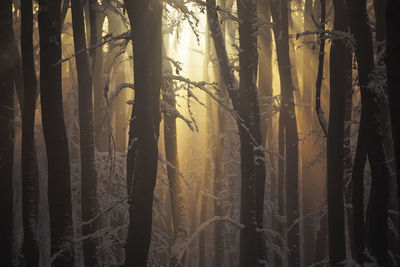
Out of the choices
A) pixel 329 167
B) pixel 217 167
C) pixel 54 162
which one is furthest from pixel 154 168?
pixel 217 167

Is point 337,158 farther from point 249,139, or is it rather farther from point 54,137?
point 54,137

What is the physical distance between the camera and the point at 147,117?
514 centimetres

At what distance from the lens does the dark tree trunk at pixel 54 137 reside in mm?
6297

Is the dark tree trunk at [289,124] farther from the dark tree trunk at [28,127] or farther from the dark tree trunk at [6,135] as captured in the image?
the dark tree trunk at [6,135]

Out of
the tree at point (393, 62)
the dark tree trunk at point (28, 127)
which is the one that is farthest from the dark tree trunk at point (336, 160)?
the dark tree trunk at point (28, 127)

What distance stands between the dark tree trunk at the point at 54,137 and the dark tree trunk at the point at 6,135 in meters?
2.02

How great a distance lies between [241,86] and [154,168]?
3290 mm

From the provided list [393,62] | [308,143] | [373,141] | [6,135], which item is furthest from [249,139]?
[308,143]

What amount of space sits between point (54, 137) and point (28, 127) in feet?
4.72

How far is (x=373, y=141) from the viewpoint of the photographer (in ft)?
17.2

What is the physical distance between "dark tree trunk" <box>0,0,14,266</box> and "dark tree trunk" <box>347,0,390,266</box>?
6.94m

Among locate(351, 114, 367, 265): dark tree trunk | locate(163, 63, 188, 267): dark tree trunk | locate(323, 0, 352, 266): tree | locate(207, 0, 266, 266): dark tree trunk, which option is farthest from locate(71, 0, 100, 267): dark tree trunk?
locate(351, 114, 367, 265): dark tree trunk

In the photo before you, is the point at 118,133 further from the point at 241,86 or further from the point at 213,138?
the point at 241,86

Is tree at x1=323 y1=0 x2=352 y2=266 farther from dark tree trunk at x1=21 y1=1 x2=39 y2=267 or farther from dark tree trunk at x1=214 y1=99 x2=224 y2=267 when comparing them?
dark tree trunk at x1=214 y1=99 x2=224 y2=267
